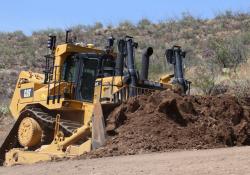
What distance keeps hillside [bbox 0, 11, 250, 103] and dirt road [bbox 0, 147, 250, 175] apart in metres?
17.7

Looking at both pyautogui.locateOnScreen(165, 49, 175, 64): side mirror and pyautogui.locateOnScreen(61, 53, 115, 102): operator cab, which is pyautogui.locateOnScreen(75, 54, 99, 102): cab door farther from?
pyautogui.locateOnScreen(165, 49, 175, 64): side mirror

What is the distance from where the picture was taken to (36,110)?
17.2m

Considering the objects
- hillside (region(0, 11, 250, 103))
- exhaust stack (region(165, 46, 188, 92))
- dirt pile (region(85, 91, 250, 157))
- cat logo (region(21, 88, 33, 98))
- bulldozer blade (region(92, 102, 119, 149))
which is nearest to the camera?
dirt pile (region(85, 91, 250, 157))

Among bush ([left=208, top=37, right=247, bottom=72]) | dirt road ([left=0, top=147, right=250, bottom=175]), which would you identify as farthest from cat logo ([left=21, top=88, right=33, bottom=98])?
bush ([left=208, top=37, right=247, bottom=72])

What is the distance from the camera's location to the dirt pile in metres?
13.9

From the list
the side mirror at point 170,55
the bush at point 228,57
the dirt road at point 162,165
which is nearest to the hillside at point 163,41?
the bush at point 228,57

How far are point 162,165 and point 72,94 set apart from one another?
6595 millimetres

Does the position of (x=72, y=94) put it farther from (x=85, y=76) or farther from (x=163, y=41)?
(x=163, y=41)

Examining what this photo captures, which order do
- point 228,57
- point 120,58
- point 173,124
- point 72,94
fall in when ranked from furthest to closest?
point 228,57, point 72,94, point 120,58, point 173,124

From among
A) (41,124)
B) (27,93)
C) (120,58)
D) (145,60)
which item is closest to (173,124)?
(120,58)

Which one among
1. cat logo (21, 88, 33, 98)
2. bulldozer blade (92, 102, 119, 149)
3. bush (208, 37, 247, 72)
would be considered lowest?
bulldozer blade (92, 102, 119, 149)

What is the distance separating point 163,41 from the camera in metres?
48.2

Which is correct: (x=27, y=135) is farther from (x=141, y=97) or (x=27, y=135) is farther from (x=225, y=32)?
(x=225, y=32)

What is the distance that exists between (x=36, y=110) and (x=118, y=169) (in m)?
6.70
